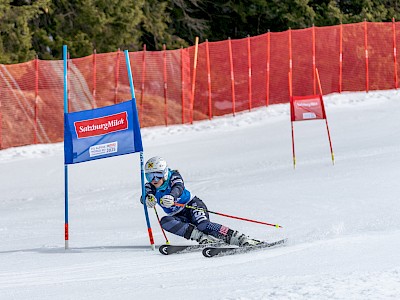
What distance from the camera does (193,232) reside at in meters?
9.89

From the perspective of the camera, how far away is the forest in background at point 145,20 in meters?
28.5

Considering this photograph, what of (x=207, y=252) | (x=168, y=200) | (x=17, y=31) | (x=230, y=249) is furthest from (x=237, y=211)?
(x=17, y=31)

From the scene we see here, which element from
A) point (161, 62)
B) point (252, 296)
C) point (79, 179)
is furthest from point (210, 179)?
point (252, 296)

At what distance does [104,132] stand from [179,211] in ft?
4.11

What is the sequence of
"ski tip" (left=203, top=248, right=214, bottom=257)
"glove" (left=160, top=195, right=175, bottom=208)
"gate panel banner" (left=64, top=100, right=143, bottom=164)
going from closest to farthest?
1. "ski tip" (left=203, top=248, right=214, bottom=257)
2. "glove" (left=160, top=195, right=175, bottom=208)
3. "gate panel banner" (left=64, top=100, right=143, bottom=164)

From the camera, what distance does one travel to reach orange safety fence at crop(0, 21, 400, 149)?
910 inches

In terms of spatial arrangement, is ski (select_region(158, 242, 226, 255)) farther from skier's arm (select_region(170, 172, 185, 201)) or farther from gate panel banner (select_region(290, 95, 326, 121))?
gate panel banner (select_region(290, 95, 326, 121))

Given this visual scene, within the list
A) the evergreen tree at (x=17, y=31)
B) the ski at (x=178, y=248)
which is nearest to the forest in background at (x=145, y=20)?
the evergreen tree at (x=17, y=31)

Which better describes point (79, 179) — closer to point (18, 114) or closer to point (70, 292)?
point (18, 114)

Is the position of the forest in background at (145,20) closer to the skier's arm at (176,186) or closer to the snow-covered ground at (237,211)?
the snow-covered ground at (237,211)

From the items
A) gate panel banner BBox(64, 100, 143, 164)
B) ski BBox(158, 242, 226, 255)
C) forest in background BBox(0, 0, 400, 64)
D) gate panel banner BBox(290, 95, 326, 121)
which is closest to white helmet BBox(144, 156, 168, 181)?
gate panel banner BBox(64, 100, 143, 164)

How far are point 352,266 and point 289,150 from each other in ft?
43.3

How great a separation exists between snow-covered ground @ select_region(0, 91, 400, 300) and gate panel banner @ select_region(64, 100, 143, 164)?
108 centimetres

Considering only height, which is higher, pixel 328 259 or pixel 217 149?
pixel 328 259
